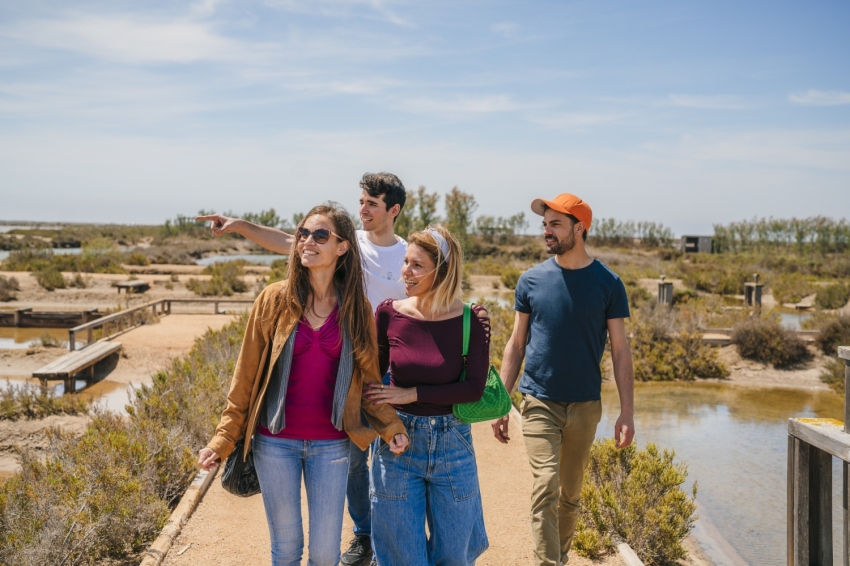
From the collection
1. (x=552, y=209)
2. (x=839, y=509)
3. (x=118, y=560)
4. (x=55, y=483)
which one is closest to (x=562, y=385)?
(x=552, y=209)

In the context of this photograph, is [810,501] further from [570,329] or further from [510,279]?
[510,279]

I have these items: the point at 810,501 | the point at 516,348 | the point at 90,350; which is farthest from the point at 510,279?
the point at 810,501

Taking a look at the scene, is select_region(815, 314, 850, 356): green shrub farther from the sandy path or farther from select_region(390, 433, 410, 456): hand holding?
select_region(390, 433, 410, 456): hand holding

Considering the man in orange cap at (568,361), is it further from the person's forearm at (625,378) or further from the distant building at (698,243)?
the distant building at (698,243)

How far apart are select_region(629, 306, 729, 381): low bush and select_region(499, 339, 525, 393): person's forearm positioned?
34.3 feet

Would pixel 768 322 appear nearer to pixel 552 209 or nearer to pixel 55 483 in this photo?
pixel 552 209

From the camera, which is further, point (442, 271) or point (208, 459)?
point (442, 271)

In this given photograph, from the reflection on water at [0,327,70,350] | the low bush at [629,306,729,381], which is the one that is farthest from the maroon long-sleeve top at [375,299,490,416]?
the reflection on water at [0,327,70,350]

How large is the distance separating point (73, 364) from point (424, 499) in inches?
417

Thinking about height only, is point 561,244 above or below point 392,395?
above

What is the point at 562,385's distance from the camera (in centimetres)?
405

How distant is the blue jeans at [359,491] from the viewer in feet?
13.3

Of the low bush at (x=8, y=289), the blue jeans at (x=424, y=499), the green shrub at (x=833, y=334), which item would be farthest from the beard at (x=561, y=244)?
the low bush at (x=8, y=289)

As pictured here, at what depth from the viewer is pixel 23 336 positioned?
59.6ft
